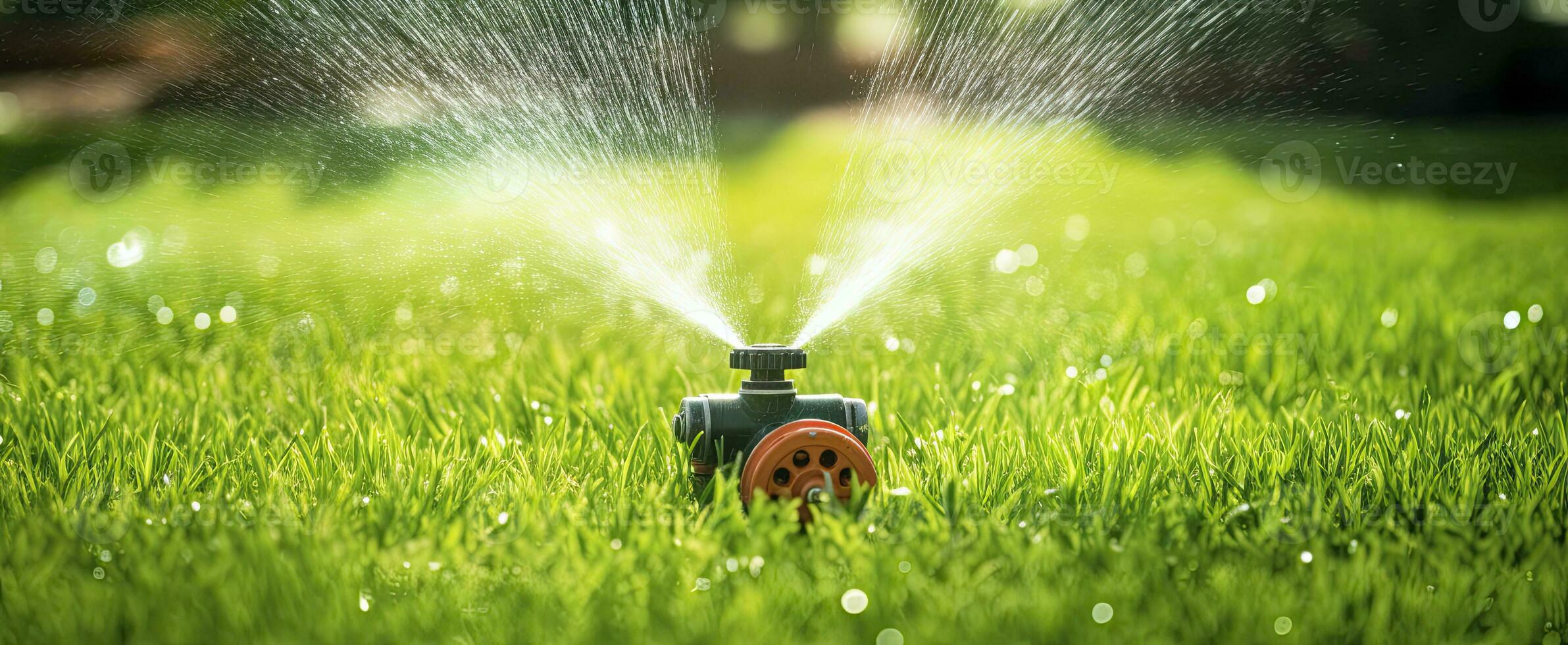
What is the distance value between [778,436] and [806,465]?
75 millimetres

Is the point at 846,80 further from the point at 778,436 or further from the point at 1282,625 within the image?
the point at 1282,625

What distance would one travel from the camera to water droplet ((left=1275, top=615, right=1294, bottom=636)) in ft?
5.43

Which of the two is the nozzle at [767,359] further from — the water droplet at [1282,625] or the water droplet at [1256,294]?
the water droplet at [1256,294]

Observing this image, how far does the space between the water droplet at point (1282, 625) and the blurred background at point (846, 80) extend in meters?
7.60

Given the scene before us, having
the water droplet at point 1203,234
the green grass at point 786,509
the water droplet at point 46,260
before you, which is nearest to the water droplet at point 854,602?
the green grass at point 786,509

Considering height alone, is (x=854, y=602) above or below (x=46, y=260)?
below

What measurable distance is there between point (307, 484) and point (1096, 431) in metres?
1.75

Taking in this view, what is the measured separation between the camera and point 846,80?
10438mm

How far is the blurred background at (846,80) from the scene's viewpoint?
9305 millimetres

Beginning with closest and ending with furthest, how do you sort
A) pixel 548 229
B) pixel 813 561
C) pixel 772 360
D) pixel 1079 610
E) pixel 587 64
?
pixel 1079 610 < pixel 813 561 < pixel 772 360 < pixel 548 229 < pixel 587 64

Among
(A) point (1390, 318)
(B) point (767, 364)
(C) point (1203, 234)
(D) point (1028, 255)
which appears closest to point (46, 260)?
(B) point (767, 364)

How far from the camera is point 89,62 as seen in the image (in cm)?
962

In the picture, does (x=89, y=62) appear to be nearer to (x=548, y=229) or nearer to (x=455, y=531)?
(x=548, y=229)

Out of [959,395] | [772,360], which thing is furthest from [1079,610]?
[959,395]
